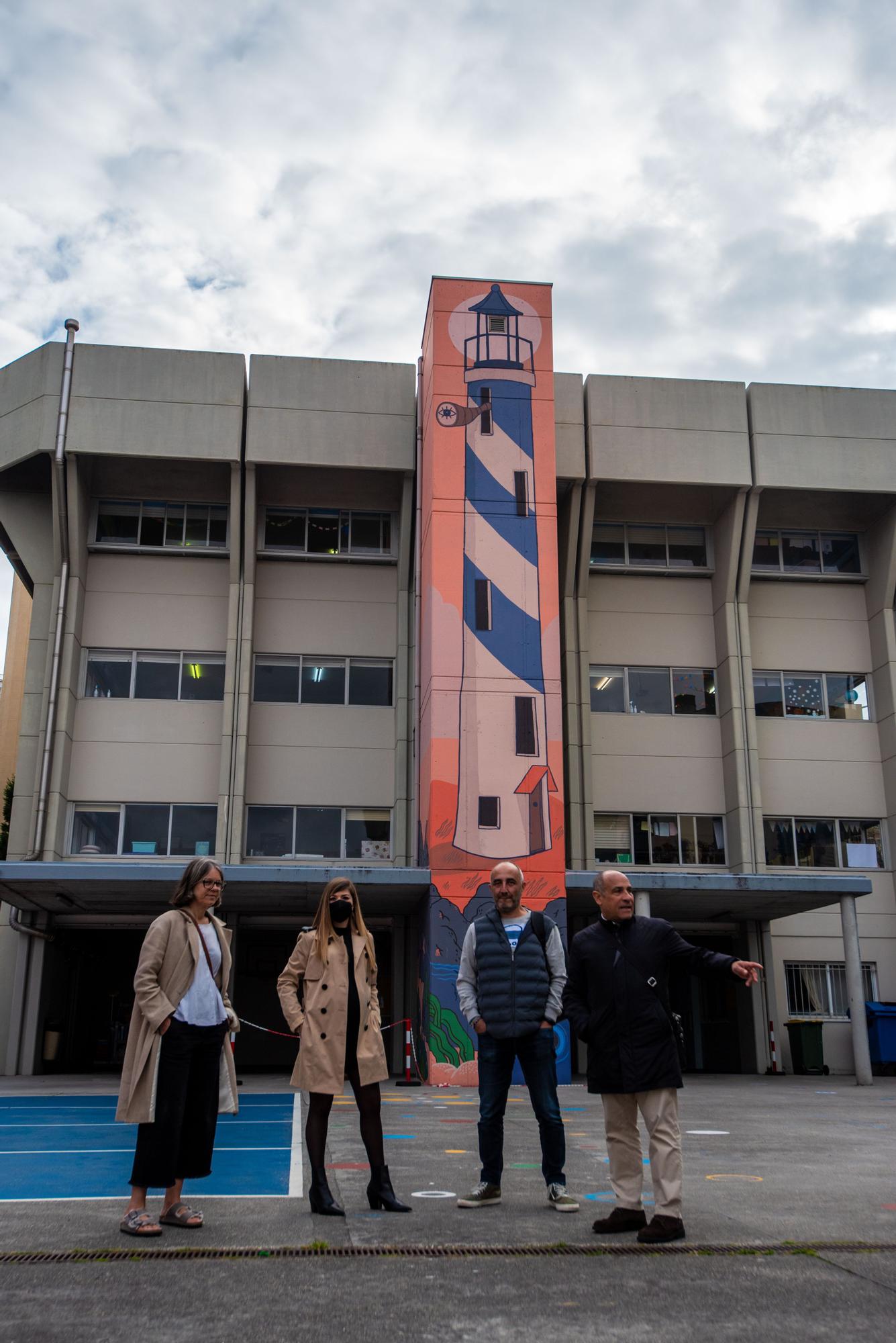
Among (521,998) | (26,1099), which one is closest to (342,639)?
(26,1099)

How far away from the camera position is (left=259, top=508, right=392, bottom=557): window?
87.0 ft

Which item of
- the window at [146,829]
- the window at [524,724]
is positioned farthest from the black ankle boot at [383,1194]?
the window at [146,829]

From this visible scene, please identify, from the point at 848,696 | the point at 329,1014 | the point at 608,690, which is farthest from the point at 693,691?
the point at 329,1014

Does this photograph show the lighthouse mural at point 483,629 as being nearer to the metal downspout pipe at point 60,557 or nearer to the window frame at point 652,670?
the window frame at point 652,670

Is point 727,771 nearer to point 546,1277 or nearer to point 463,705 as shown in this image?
point 463,705

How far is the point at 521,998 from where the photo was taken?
6.66m

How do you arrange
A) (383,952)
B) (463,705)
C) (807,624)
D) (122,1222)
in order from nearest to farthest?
(122,1222)
(463,705)
(807,624)
(383,952)

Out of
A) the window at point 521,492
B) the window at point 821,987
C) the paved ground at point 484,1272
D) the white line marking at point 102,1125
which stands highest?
the window at point 521,492

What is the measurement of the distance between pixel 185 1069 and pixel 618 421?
869 inches

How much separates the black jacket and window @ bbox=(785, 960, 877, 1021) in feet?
68.6

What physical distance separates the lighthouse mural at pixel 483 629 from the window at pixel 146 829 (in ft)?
16.7

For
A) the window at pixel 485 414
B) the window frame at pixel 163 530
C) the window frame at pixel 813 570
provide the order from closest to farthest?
the window at pixel 485 414
the window frame at pixel 163 530
the window frame at pixel 813 570

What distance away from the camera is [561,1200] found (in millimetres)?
6172

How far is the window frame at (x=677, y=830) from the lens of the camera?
25688mm
